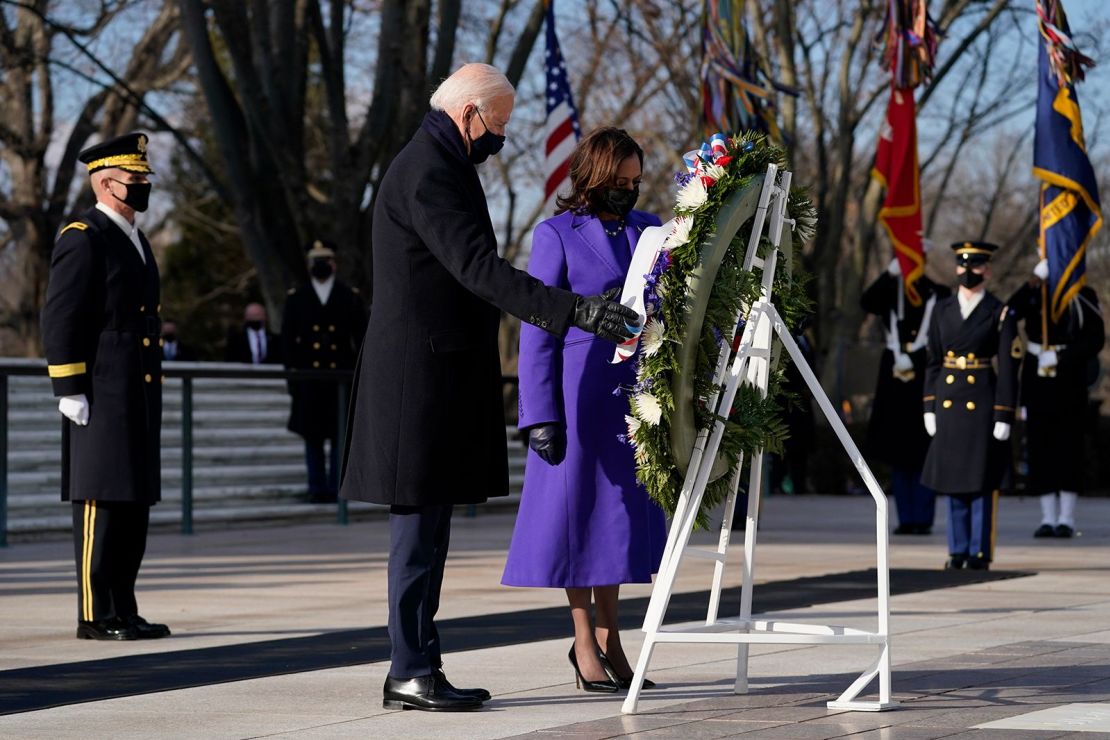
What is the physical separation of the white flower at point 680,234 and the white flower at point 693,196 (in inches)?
1.6

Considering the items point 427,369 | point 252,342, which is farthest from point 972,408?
point 252,342

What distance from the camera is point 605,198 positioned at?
6.47 metres

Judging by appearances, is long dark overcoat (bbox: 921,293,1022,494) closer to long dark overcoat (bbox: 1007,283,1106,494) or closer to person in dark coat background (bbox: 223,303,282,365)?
long dark overcoat (bbox: 1007,283,1106,494)

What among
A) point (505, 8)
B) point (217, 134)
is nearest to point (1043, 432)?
point (217, 134)

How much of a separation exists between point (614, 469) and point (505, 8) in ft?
66.0

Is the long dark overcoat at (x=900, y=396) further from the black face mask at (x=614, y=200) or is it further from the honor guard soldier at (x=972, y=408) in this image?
the black face mask at (x=614, y=200)

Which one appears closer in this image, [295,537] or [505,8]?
[295,537]

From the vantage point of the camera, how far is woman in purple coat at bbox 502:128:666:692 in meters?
6.39

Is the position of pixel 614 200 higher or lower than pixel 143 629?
higher

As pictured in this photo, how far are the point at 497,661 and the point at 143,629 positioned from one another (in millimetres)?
1707

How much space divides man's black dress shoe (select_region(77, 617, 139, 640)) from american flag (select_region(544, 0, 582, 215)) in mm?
9307

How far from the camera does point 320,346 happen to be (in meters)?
16.2

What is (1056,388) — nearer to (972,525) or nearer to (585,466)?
(972,525)

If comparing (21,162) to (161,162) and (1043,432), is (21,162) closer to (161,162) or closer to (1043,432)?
(161,162)
